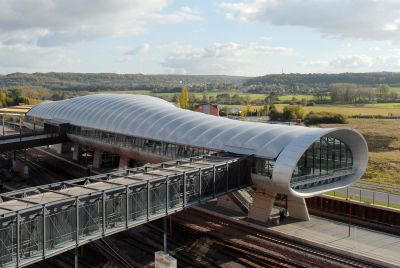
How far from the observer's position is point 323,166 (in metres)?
40.8

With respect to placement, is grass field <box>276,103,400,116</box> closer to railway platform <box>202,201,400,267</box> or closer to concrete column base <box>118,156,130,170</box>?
concrete column base <box>118,156,130,170</box>

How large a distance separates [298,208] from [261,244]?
7.00 meters

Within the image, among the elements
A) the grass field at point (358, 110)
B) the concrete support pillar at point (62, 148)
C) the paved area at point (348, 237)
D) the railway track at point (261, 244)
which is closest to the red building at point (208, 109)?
the concrete support pillar at point (62, 148)

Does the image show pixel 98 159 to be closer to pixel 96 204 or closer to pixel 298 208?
pixel 298 208

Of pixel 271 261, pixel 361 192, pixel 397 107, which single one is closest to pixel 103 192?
pixel 271 261

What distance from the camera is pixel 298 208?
129 feet

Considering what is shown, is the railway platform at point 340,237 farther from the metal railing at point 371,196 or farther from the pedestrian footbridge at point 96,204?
the pedestrian footbridge at point 96,204

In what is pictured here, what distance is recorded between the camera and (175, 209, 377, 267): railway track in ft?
100

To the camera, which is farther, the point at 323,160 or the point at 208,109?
the point at 208,109

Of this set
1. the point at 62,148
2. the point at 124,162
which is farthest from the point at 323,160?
the point at 62,148

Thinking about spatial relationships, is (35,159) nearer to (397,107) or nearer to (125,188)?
(125,188)

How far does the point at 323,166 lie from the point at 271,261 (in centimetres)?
1294

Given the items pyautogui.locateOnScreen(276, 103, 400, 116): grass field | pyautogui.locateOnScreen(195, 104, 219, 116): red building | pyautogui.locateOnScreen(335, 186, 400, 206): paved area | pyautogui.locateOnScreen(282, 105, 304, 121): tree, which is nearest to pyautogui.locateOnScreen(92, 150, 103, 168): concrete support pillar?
pyautogui.locateOnScreen(335, 186, 400, 206): paved area

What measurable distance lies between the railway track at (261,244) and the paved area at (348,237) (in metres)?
1.50
